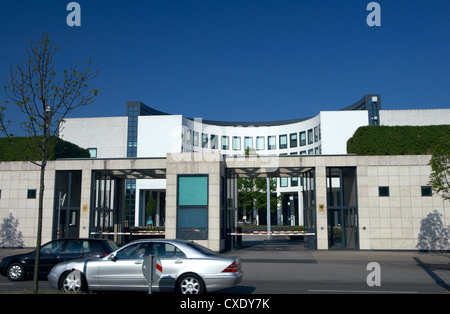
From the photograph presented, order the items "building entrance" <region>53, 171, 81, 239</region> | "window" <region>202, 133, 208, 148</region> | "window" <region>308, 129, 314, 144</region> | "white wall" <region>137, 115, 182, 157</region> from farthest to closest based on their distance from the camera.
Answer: "window" <region>202, 133, 208, 148</region>, "window" <region>308, 129, 314, 144</region>, "white wall" <region>137, 115, 182, 157</region>, "building entrance" <region>53, 171, 81, 239</region>

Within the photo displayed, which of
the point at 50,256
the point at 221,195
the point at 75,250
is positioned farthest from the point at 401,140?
the point at 50,256

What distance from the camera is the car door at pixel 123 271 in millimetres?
10156

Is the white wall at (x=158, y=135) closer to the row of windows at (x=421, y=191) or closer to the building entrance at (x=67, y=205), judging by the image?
the building entrance at (x=67, y=205)

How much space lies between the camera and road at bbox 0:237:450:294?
39.0ft

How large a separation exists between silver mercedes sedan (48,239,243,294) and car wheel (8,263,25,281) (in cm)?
346

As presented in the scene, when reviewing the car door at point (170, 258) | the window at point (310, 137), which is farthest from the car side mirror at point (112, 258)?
the window at point (310, 137)

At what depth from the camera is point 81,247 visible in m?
13.6

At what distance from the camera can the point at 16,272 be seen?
13422 mm

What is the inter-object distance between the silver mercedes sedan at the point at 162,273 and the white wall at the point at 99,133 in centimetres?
4938

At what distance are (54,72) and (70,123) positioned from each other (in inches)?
2030

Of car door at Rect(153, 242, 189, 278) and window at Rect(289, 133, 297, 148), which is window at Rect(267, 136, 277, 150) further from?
car door at Rect(153, 242, 189, 278)

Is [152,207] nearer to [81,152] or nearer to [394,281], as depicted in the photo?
[81,152]

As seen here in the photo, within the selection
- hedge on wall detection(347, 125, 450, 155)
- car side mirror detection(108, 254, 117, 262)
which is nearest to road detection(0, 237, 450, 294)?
car side mirror detection(108, 254, 117, 262)
